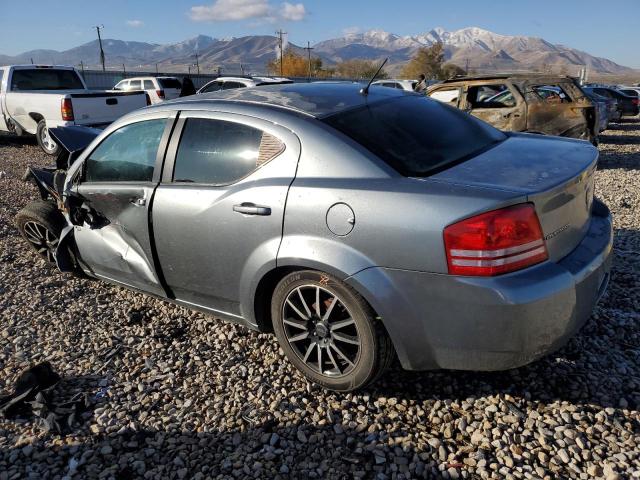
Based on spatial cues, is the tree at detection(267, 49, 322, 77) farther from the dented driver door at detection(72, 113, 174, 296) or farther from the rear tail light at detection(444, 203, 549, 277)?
the rear tail light at detection(444, 203, 549, 277)

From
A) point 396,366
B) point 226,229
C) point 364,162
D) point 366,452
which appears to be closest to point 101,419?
point 226,229

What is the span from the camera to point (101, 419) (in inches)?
108

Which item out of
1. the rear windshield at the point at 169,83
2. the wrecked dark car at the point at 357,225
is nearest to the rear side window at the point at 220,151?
the wrecked dark car at the point at 357,225

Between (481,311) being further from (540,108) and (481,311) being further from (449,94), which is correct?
(449,94)

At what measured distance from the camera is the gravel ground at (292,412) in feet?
7.68

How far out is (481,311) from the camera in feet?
7.21

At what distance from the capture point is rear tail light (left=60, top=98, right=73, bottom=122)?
9.69 metres

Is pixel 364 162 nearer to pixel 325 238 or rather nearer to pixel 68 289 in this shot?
pixel 325 238

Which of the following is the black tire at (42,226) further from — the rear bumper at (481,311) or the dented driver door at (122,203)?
the rear bumper at (481,311)

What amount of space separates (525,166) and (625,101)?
2002cm

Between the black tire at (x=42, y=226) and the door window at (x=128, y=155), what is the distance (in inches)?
38.0

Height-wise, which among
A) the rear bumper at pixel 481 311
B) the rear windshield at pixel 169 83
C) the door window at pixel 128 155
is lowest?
the rear bumper at pixel 481 311

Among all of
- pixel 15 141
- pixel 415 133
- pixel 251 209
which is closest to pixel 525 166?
pixel 415 133

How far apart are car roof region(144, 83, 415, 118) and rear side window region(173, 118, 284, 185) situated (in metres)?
0.20
